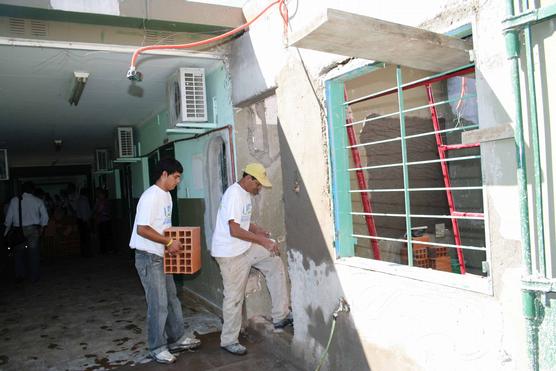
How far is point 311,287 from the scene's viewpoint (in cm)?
371

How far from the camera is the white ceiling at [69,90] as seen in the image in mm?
4645

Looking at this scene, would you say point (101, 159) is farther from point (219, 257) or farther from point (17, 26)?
point (219, 257)

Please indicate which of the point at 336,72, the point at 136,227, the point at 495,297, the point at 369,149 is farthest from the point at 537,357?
the point at 136,227

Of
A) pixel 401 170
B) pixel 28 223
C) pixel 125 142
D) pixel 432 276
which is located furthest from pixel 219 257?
Result: pixel 125 142

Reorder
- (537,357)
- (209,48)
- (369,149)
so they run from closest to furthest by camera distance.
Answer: (537,357)
(369,149)
(209,48)

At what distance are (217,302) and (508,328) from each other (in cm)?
412

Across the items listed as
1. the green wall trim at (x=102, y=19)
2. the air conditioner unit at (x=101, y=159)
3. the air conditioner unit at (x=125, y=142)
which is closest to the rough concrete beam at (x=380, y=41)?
the green wall trim at (x=102, y=19)

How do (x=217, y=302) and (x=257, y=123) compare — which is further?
(x=217, y=302)

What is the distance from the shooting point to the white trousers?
431 centimetres

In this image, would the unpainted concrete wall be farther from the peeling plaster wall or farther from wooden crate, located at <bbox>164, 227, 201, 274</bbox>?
wooden crate, located at <bbox>164, 227, 201, 274</bbox>

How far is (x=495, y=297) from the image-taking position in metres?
2.22

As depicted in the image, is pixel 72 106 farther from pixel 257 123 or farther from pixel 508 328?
pixel 508 328

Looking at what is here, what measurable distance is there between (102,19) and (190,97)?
53.8 inches

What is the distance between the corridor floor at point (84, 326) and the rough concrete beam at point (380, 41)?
293 cm
